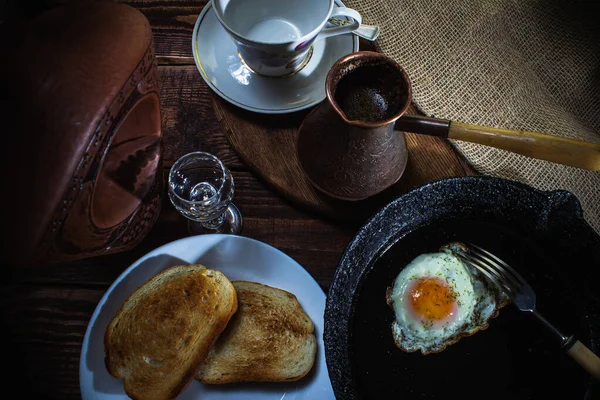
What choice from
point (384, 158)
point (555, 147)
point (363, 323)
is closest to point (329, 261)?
point (363, 323)

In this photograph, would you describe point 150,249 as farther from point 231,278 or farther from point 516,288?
point 516,288

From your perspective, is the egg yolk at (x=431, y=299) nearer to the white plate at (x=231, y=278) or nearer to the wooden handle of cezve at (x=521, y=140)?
the white plate at (x=231, y=278)

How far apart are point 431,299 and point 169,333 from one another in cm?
57

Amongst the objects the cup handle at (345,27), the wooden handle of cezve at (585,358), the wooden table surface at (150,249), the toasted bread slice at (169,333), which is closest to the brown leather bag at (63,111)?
the toasted bread slice at (169,333)

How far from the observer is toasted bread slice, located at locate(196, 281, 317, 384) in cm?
105

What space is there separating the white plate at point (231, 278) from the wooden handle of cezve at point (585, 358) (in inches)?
19.3

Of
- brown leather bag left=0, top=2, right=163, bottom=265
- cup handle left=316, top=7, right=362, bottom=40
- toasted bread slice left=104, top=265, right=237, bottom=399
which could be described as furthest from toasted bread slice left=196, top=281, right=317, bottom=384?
cup handle left=316, top=7, right=362, bottom=40

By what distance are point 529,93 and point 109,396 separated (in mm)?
1184

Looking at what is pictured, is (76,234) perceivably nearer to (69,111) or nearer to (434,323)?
(69,111)

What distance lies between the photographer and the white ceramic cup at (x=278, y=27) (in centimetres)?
106

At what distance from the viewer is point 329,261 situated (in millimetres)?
1198

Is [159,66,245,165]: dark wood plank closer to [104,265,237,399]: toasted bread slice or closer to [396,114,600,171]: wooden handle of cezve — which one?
[104,265,237,399]: toasted bread slice

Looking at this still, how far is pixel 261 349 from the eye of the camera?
1.06 meters

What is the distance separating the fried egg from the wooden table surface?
17 cm
